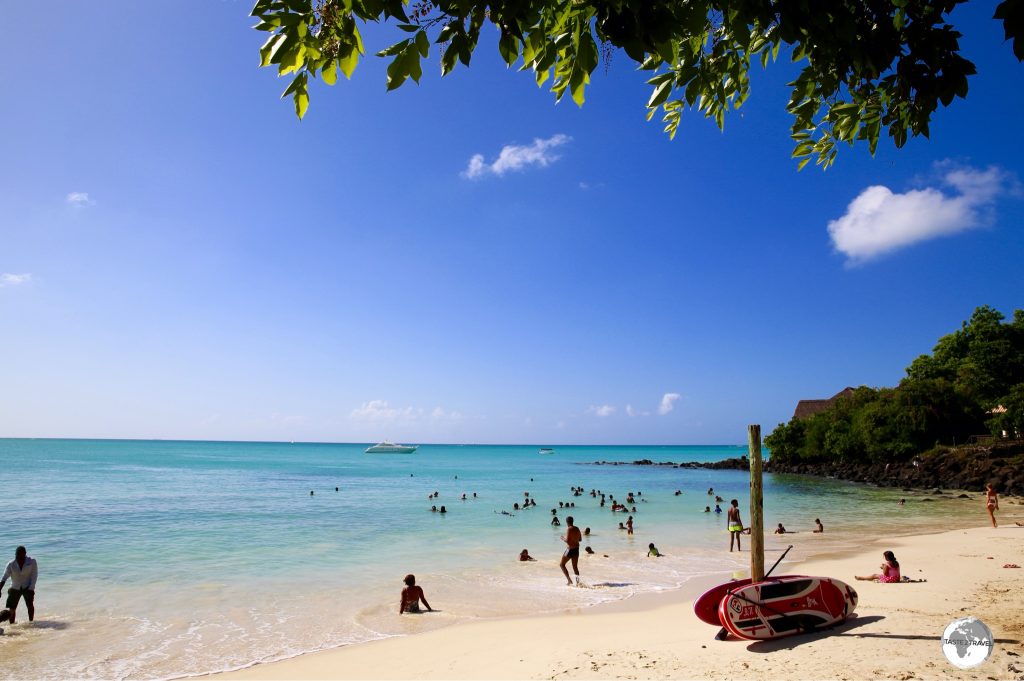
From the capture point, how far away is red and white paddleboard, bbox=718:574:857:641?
8680mm

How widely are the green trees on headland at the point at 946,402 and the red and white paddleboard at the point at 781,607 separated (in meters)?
50.3

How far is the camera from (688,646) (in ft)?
29.8

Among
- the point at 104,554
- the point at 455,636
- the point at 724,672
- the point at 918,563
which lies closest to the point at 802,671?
the point at 724,672

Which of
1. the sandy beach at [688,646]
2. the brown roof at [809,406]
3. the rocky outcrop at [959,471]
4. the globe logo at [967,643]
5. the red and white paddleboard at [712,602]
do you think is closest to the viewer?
the globe logo at [967,643]

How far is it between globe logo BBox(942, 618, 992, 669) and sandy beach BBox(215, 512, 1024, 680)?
108 millimetres

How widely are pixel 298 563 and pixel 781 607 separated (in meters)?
15.9

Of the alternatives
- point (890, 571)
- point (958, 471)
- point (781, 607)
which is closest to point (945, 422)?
point (958, 471)

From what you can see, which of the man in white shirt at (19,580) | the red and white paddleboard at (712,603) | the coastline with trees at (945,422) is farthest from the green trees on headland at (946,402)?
the man in white shirt at (19,580)

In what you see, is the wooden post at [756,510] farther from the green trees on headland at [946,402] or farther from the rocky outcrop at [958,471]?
the green trees on headland at [946,402]

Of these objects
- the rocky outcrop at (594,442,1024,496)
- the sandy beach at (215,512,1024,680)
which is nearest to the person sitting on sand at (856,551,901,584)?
the sandy beach at (215,512,1024,680)

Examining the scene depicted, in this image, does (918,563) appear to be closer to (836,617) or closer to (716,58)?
(836,617)

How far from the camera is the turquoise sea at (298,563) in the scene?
11781 millimetres

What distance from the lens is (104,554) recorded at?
69.4 feet

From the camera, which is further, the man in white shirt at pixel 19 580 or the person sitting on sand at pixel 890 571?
the person sitting on sand at pixel 890 571
